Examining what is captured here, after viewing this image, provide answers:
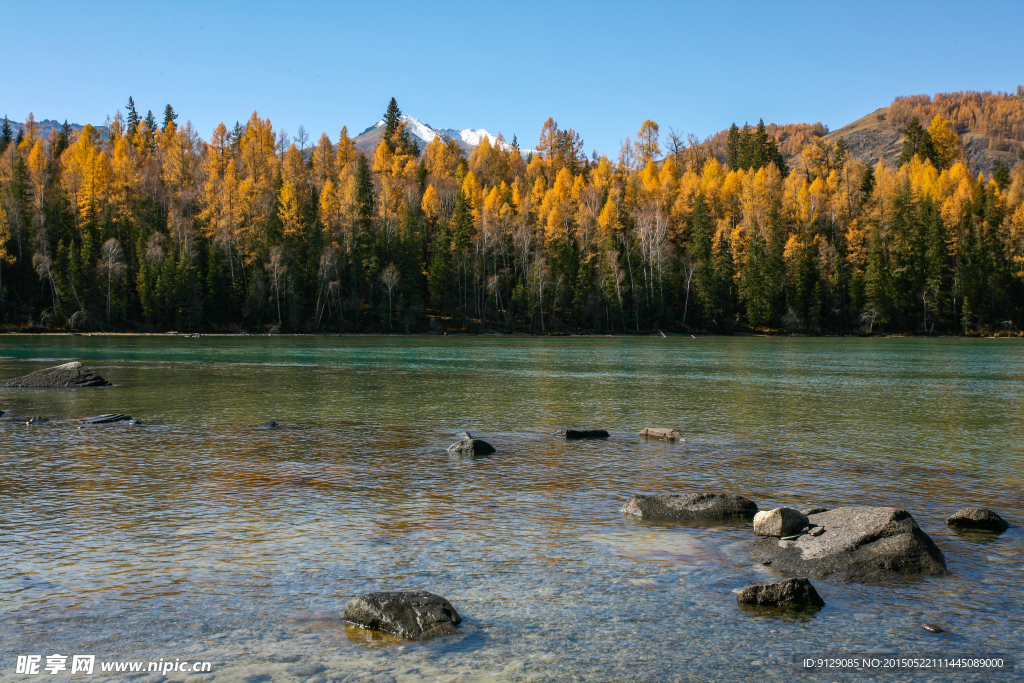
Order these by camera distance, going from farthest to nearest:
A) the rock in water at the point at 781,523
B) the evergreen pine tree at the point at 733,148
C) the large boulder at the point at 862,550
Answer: the evergreen pine tree at the point at 733,148, the rock in water at the point at 781,523, the large boulder at the point at 862,550

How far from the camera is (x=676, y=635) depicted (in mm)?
7422

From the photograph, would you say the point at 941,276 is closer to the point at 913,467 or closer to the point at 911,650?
the point at 913,467

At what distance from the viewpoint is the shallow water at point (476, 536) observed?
7.11 meters

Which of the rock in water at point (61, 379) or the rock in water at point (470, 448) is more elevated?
the rock in water at point (61, 379)

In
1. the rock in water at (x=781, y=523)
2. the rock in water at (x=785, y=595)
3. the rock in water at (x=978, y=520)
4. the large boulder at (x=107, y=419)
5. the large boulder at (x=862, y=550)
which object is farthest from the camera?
the large boulder at (x=107, y=419)

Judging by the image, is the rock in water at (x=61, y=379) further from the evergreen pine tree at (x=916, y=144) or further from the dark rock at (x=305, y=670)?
the evergreen pine tree at (x=916, y=144)

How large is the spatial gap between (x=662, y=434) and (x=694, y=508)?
7.94 meters

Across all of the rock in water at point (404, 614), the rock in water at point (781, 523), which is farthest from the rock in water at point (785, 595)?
the rock in water at point (404, 614)

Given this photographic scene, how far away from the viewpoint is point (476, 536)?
35.8 ft

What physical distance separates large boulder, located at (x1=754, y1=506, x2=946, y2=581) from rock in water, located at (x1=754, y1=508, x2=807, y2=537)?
0.91ft

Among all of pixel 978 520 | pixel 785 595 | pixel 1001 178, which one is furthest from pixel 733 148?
pixel 785 595

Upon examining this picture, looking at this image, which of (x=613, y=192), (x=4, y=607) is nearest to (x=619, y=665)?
(x=4, y=607)

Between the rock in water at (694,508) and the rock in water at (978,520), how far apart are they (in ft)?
9.82

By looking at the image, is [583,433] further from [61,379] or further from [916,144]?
[916,144]
